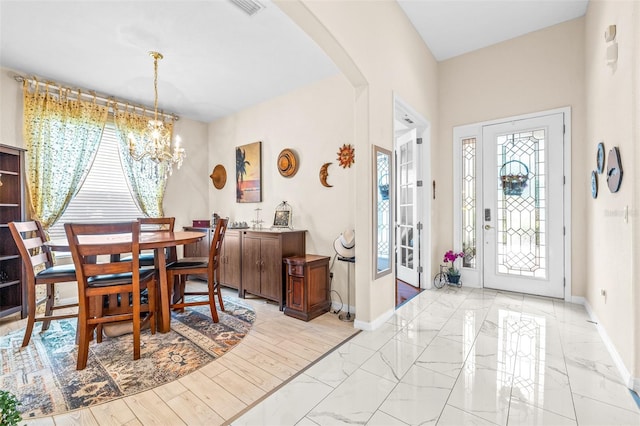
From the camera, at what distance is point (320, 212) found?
373 cm

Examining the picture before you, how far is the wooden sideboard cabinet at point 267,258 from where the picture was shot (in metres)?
3.42

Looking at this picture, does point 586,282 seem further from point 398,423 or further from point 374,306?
point 398,423

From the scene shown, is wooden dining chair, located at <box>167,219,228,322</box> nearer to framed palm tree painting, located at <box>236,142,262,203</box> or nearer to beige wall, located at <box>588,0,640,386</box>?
framed palm tree painting, located at <box>236,142,262,203</box>

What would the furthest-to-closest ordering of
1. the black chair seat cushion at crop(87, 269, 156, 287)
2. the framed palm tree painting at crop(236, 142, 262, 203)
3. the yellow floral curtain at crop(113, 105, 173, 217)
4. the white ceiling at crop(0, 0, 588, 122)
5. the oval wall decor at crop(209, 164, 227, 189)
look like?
the oval wall decor at crop(209, 164, 227, 189) < the framed palm tree painting at crop(236, 142, 262, 203) < the yellow floral curtain at crop(113, 105, 173, 217) < the white ceiling at crop(0, 0, 588, 122) < the black chair seat cushion at crop(87, 269, 156, 287)

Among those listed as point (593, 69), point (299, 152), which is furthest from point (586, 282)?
point (299, 152)

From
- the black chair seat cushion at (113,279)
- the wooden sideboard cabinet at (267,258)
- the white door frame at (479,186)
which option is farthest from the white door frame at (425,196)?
the black chair seat cushion at (113,279)

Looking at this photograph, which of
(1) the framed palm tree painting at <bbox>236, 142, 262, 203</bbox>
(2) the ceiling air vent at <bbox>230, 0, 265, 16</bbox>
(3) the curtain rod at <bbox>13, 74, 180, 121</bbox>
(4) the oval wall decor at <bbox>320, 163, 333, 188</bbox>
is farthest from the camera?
(1) the framed palm tree painting at <bbox>236, 142, 262, 203</bbox>

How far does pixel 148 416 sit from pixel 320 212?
2.60 metres

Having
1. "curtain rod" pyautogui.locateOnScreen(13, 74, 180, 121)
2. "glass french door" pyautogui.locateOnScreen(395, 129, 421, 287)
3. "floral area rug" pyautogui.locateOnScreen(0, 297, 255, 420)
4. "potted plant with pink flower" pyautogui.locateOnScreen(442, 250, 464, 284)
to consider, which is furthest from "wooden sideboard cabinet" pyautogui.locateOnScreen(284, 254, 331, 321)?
"curtain rod" pyautogui.locateOnScreen(13, 74, 180, 121)

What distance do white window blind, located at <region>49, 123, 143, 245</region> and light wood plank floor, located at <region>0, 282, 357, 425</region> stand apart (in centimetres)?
159

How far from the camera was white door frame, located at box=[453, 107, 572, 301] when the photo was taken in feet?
11.4

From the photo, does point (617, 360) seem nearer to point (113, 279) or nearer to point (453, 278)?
point (453, 278)

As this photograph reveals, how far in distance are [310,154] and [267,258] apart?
1484 millimetres

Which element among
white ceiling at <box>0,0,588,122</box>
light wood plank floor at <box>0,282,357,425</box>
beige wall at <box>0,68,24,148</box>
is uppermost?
white ceiling at <box>0,0,588,122</box>
